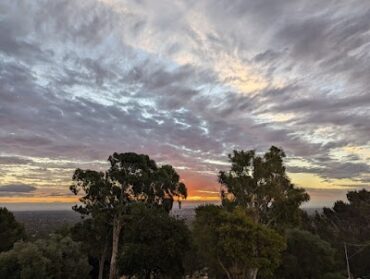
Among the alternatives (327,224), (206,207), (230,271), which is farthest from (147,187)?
(327,224)

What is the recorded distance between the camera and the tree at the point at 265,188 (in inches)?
1554

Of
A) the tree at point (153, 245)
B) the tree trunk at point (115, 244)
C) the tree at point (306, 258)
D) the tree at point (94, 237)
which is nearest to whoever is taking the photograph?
the tree at point (153, 245)

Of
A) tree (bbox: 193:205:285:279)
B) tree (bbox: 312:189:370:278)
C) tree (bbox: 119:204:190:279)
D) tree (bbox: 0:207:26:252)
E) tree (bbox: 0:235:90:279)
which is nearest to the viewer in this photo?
tree (bbox: 193:205:285:279)

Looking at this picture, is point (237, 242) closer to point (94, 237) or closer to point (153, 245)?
point (153, 245)

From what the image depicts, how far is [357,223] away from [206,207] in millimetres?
53739

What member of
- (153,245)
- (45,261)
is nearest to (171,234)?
(153,245)

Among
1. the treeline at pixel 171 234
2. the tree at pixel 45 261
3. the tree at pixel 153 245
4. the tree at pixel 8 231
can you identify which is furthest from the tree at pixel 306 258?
the tree at pixel 8 231

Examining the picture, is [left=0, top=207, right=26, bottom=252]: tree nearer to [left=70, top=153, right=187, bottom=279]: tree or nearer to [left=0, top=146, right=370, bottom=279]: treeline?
[left=0, top=146, right=370, bottom=279]: treeline

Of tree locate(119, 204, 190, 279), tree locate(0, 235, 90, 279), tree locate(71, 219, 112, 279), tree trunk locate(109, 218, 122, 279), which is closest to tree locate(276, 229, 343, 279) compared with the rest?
tree locate(119, 204, 190, 279)

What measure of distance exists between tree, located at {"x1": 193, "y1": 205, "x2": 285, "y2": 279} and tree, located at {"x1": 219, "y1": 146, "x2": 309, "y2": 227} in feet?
11.4

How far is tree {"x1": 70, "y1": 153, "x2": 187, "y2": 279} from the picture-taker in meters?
50.0

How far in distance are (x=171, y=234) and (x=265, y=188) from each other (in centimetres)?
1417

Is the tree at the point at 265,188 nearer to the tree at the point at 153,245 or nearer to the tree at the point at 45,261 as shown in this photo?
the tree at the point at 153,245

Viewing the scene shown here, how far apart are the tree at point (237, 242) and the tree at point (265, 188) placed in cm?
347
